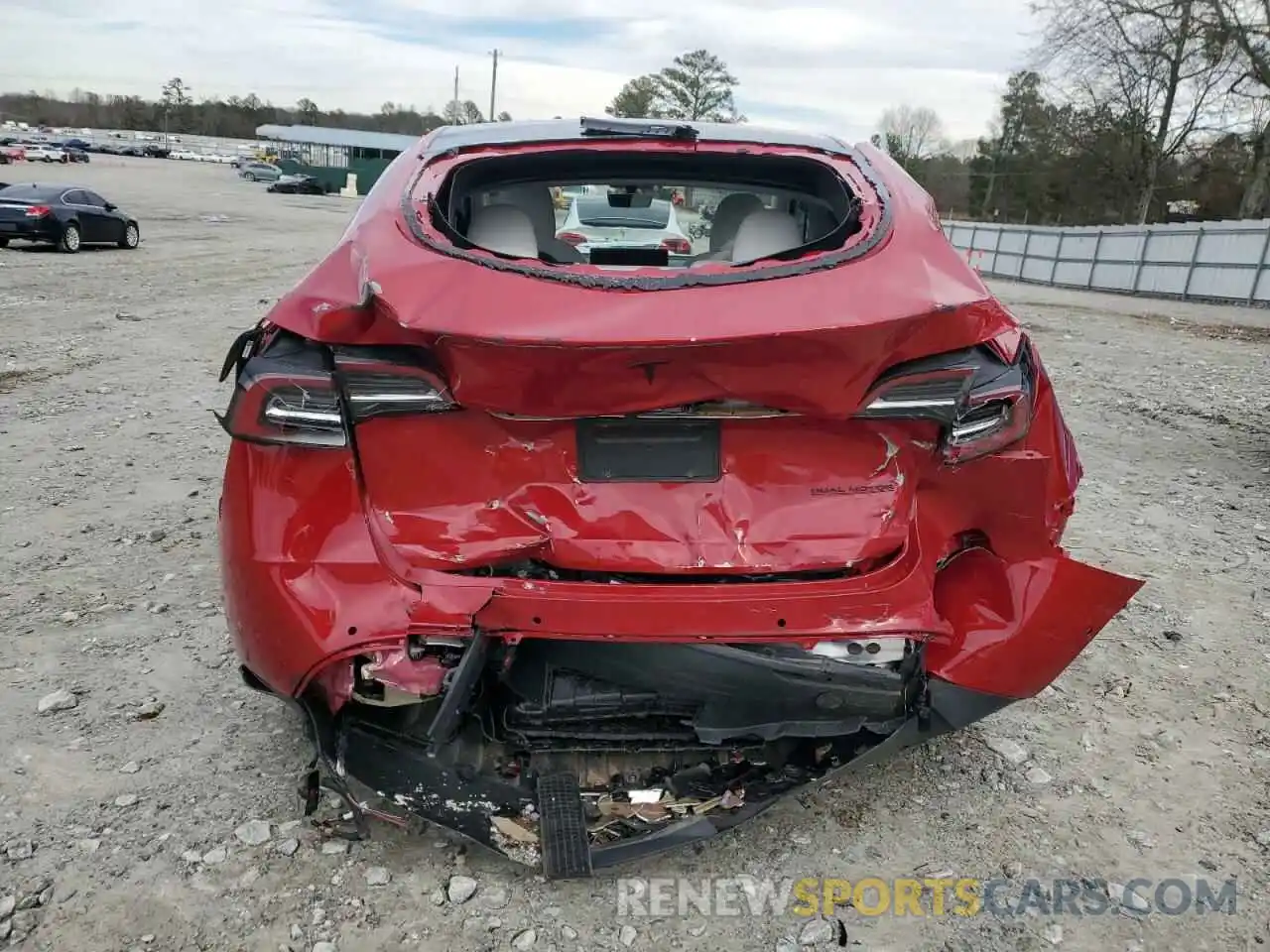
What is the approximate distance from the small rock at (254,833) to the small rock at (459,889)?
0.49 m

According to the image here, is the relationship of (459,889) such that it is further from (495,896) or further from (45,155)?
(45,155)

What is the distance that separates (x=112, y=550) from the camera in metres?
4.05

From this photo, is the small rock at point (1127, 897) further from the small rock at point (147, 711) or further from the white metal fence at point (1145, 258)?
the white metal fence at point (1145, 258)

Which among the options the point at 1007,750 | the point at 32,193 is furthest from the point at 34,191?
the point at 1007,750

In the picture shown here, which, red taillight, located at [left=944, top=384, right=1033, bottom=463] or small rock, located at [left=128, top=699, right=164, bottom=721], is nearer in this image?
red taillight, located at [left=944, top=384, right=1033, bottom=463]

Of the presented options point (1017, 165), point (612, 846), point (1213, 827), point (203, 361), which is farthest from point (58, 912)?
point (1017, 165)

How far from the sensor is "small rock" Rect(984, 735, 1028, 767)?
280 cm

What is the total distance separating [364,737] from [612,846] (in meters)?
0.64

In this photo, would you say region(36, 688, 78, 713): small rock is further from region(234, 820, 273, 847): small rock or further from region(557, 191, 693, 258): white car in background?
region(557, 191, 693, 258): white car in background

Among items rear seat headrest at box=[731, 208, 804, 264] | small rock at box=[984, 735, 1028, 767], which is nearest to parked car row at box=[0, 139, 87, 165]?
rear seat headrest at box=[731, 208, 804, 264]

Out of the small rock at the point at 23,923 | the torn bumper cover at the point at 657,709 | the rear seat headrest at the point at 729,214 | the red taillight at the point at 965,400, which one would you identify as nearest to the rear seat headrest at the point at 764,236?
the rear seat headrest at the point at 729,214

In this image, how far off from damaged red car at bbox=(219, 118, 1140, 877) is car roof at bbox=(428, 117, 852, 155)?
1.52 ft

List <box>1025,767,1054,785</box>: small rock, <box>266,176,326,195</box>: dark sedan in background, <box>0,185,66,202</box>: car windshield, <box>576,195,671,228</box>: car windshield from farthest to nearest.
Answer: <box>266,176,326,195</box>: dark sedan in background
<box>0,185,66,202</box>: car windshield
<box>576,195,671,228</box>: car windshield
<box>1025,767,1054,785</box>: small rock

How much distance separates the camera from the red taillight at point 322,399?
6.59ft
